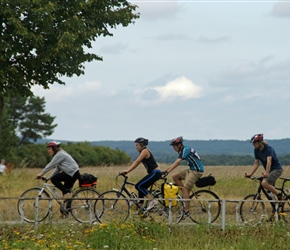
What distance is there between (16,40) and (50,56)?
1.32 metres

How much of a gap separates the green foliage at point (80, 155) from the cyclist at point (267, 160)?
59.8 meters

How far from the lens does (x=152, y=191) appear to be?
18797 mm

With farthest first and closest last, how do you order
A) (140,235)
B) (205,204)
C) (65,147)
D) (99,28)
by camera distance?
(65,147) → (99,28) → (205,204) → (140,235)

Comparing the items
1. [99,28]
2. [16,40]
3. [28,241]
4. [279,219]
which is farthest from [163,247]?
[99,28]

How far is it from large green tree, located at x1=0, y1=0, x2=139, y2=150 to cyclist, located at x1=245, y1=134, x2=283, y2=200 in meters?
12.4

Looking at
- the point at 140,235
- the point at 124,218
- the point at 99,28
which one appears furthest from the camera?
the point at 99,28

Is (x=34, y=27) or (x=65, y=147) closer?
(x=34, y=27)

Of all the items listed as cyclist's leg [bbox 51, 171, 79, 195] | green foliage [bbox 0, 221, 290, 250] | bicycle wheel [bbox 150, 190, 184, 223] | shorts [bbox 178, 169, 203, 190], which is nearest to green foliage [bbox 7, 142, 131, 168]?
cyclist's leg [bbox 51, 171, 79, 195]

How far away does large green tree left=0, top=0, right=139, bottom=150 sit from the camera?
29188 millimetres

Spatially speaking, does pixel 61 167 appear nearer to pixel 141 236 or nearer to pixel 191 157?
pixel 191 157

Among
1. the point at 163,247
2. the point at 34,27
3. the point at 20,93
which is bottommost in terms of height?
the point at 163,247

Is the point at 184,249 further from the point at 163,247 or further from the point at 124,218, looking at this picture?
the point at 124,218

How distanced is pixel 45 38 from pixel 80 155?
5069cm

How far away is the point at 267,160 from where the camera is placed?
18438 mm
